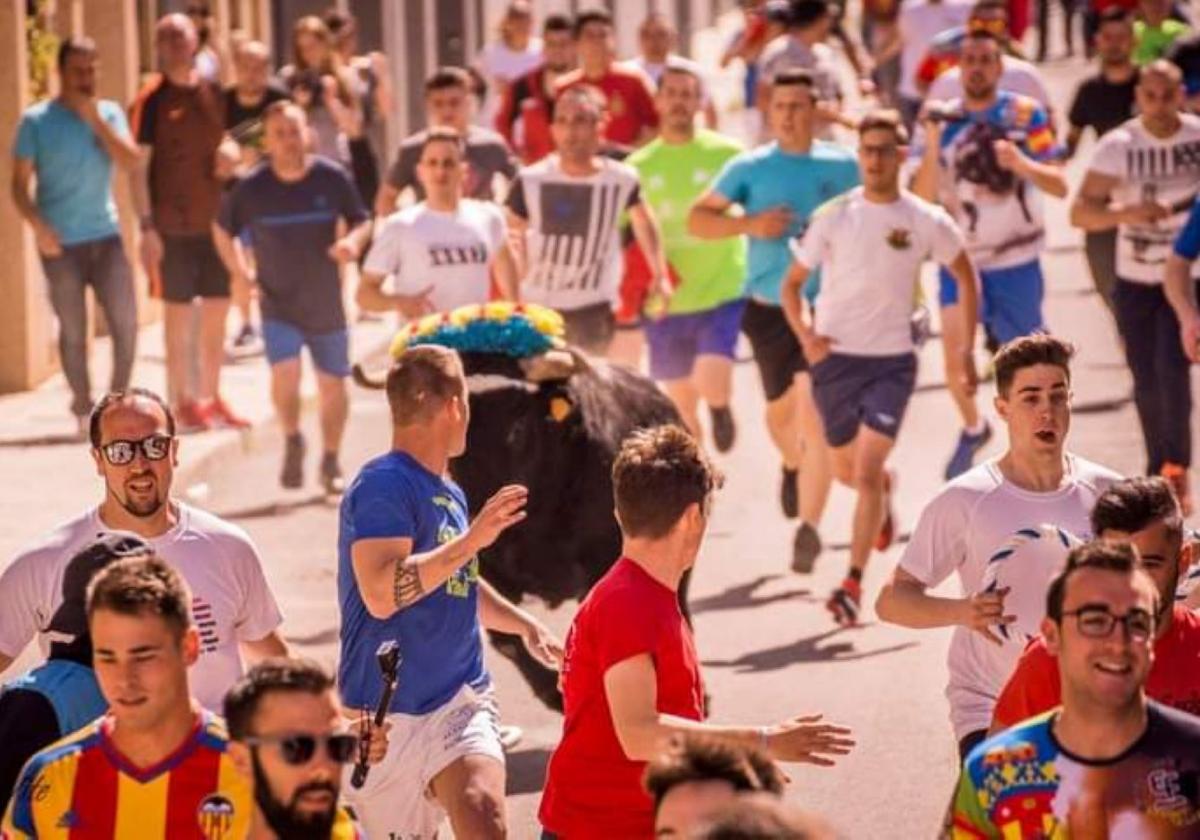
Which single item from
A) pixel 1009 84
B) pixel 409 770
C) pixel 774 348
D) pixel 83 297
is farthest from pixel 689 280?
pixel 409 770

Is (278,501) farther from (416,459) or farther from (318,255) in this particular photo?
(416,459)

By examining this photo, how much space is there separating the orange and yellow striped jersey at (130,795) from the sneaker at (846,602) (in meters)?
7.64

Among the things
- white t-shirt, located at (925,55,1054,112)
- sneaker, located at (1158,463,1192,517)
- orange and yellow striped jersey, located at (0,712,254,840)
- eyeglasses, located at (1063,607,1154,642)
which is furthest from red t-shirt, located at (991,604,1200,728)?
white t-shirt, located at (925,55,1054,112)

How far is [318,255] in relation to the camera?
18.1 m

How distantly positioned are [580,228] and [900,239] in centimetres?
235

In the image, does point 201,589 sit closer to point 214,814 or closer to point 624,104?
point 214,814

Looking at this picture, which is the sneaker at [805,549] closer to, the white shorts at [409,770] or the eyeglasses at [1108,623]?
the white shorts at [409,770]

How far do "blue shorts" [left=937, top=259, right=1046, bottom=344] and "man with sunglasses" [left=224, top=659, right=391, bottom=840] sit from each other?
37.3 ft

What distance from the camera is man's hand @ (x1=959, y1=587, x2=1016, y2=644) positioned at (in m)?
8.90

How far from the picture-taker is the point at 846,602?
14531mm

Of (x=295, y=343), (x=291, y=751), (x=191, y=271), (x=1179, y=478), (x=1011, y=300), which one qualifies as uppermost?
(x=291, y=751)

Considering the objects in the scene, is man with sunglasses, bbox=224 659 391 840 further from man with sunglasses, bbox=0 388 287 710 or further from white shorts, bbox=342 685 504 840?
white shorts, bbox=342 685 504 840

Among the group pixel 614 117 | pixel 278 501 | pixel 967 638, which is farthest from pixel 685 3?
pixel 967 638

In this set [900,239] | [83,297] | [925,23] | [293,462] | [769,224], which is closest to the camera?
[900,239]
